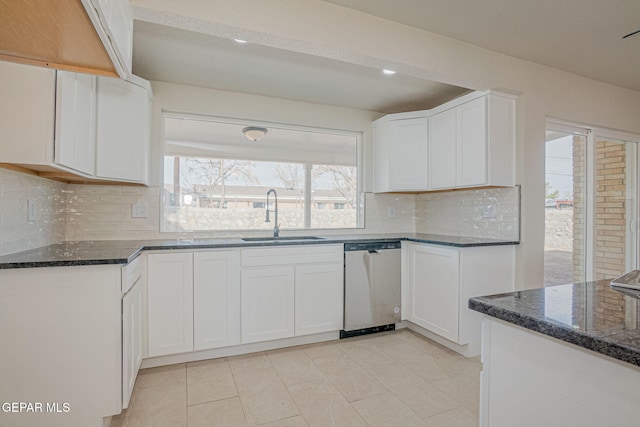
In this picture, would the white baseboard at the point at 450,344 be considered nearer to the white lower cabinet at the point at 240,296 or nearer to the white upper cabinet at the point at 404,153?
the white lower cabinet at the point at 240,296

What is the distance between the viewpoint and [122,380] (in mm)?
1770

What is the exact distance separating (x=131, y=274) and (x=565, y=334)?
2106 millimetres

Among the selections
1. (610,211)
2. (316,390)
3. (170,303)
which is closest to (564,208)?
(610,211)

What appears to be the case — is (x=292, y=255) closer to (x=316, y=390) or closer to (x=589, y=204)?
(x=316, y=390)

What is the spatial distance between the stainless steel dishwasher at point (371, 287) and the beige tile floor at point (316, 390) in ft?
0.87

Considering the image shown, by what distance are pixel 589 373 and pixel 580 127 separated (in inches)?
131

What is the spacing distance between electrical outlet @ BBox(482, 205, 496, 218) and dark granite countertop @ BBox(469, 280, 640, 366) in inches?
78.7

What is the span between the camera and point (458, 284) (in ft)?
8.78

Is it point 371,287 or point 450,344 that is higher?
point 371,287

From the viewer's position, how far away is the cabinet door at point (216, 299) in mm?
2523

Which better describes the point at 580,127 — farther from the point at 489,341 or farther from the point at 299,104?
the point at 489,341

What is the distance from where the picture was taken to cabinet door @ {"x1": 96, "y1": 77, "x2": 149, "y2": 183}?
2.28m

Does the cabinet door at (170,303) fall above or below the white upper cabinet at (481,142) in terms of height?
below

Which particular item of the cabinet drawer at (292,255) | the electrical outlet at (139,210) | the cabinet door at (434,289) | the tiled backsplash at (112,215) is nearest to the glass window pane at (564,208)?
the cabinet door at (434,289)
